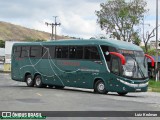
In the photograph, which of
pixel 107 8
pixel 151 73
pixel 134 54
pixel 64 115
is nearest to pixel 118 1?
pixel 107 8

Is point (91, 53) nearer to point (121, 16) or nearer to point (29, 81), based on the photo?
point (29, 81)

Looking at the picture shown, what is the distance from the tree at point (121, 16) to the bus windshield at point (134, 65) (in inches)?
1255

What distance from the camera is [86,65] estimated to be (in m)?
28.4

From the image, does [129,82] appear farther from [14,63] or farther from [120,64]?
[14,63]

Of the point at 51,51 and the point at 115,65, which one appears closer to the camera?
the point at 115,65

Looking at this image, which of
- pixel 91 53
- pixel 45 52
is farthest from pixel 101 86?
pixel 45 52

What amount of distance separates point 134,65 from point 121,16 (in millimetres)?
32789

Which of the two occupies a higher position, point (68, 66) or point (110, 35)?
point (110, 35)

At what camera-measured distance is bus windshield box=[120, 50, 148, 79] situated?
26516mm

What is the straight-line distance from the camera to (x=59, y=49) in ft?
101

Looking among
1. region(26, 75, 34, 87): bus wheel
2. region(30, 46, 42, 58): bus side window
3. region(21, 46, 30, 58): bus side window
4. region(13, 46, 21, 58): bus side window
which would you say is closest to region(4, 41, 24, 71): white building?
region(13, 46, 21, 58): bus side window

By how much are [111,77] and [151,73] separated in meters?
34.1

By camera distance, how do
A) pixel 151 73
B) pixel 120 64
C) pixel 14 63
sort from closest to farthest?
pixel 120 64 < pixel 14 63 < pixel 151 73

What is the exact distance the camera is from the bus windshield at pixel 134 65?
26516 mm
